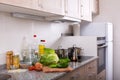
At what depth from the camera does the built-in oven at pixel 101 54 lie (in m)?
3.31

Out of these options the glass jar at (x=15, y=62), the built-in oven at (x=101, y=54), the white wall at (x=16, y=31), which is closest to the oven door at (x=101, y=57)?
the built-in oven at (x=101, y=54)

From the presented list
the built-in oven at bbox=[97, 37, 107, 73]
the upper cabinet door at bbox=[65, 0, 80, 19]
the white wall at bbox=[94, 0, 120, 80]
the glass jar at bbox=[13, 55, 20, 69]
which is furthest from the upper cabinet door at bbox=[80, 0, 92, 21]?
the glass jar at bbox=[13, 55, 20, 69]

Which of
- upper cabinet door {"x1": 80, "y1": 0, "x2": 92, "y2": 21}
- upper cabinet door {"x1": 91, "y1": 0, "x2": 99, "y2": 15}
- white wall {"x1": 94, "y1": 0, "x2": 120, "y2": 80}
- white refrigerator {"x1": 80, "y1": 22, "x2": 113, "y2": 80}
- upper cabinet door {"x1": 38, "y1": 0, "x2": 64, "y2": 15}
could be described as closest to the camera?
upper cabinet door {"x1": 38, "y1": 0, "x2": 64, "y2": 15}

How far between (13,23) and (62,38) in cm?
125

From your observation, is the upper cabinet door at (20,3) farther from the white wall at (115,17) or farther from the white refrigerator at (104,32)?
the white wall at (115,17)

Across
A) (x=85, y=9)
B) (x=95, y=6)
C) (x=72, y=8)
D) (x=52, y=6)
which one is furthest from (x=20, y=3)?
(x=95, y=6)

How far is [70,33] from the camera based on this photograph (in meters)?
3.88

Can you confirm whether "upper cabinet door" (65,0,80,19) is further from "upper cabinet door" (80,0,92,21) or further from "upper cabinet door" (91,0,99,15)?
"upper cabinet door" (91,0,99,15)

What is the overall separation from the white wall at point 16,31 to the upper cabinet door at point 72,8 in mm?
411

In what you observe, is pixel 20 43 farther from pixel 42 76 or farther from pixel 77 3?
pixel 77 3

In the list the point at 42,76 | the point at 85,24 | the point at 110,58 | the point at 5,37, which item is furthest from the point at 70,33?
the point at 42,76

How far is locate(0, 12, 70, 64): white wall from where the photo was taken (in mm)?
2074

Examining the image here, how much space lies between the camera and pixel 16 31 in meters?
2.28

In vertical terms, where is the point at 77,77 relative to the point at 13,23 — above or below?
below
